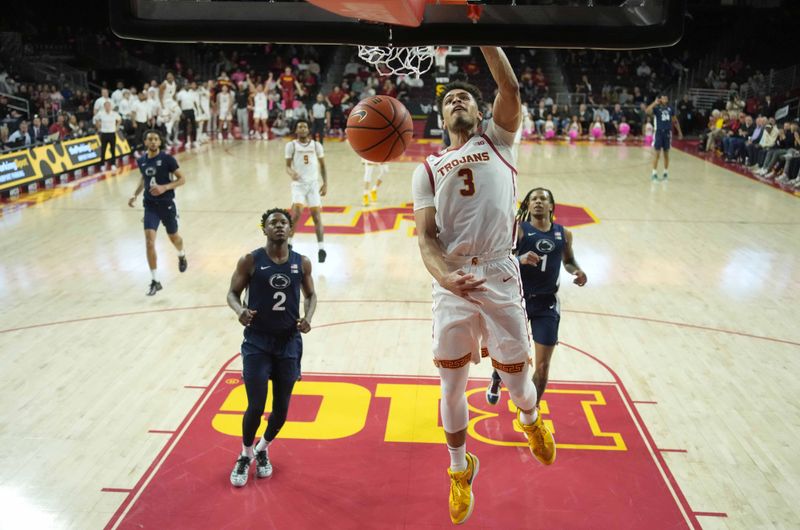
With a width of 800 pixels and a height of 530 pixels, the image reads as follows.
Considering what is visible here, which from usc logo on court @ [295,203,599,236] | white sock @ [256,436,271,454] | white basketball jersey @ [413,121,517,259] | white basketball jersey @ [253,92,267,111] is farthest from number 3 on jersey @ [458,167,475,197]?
white basketball jersey @ [253,92,267,111]

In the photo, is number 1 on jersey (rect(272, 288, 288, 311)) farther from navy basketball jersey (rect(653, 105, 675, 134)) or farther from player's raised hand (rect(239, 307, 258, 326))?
navy basketball jersey (rect(653, 105, 675, 134))

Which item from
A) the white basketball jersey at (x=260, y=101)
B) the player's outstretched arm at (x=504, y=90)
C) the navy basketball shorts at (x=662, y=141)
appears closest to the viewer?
the player's outstretched arm at (x=504, y=90)

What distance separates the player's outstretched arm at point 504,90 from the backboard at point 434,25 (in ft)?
0.63

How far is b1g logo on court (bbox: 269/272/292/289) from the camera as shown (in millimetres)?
4758

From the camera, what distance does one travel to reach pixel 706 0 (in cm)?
3241

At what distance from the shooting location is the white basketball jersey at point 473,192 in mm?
3752

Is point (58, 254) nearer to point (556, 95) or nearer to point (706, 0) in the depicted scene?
point (556, 95)

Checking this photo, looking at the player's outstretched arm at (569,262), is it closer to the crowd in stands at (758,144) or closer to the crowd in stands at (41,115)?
the crowd in stands at (758,144)

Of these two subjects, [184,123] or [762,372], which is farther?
[184,123]

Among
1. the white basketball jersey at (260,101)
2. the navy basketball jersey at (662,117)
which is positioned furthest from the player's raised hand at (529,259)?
the white basketball jersey at (260,101)

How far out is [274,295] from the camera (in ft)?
15.5

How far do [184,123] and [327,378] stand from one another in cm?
1660

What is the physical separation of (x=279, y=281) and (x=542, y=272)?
189 centimetres

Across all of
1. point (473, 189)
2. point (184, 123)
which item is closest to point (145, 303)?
point (473, 189)
